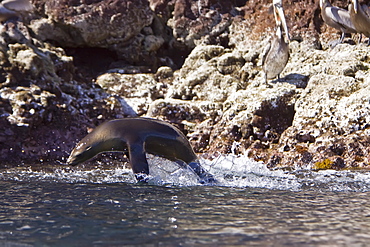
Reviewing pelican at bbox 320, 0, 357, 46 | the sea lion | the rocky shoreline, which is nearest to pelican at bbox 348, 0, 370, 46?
pelican at bbox 320, 0, 357, 46

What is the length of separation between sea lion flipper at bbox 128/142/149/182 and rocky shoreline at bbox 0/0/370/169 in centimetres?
292

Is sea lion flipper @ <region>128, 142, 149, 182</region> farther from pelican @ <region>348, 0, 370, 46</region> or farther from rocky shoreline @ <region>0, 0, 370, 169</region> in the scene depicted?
pelican @ <region>348, 0, 370, 46</region>

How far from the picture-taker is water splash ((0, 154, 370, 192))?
5.16 m

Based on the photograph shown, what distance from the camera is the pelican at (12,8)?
10.0 metres

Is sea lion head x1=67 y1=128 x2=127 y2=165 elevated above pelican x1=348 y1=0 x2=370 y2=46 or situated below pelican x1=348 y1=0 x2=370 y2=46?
below

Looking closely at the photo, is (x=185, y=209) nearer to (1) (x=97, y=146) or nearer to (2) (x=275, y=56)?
(1) (x=97, y=146)

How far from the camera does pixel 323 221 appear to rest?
3385 millimetres

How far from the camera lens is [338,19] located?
31.6 feet

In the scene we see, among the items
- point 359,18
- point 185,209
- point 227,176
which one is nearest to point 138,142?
point 227,176

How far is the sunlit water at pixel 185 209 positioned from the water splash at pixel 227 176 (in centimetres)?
1

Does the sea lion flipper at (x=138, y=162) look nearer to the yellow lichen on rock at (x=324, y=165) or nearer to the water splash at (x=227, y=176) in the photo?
the water splash at (x=227, y=176)

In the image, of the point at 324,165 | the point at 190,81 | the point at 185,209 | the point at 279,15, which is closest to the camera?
the point at 185,209

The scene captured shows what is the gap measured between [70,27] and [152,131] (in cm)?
668

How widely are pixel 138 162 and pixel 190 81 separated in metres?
5.15
